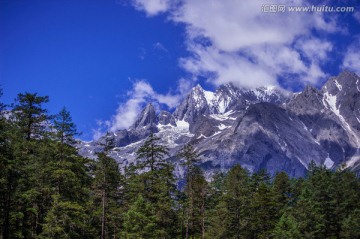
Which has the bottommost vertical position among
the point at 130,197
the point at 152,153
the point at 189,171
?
the point at 130,197

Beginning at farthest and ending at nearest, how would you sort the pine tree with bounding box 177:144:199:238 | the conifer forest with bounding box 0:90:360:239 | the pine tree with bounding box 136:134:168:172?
the pine tree with bounding box 177:144:199:238 < the pine tree with bounding box 136:134:168:172 < the conifer forest with bounding box 0:90:360:239

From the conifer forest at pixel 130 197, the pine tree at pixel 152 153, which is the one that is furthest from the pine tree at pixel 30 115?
the pine tree at pixel 152 153

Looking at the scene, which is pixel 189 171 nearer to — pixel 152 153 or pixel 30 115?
pixel 152 153

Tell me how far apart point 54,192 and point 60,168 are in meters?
2.45

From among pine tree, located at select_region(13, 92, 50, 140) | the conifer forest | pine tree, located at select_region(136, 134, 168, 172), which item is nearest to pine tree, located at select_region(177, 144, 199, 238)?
the conifer forest

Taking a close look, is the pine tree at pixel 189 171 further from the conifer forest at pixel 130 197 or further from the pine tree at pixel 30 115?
the pine tree at pixel 30 115

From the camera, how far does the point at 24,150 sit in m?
41.3

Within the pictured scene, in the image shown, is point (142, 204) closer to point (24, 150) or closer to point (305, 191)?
→ point (24, 150)

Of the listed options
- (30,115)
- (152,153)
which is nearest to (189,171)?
(152,153)

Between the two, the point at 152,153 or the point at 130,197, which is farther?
the point at 130,197

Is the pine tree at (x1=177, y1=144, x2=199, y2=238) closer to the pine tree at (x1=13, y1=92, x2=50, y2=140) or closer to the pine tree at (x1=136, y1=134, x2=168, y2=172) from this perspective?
the pine tree at (x1=136, y1=134, x2=168, y2=172)

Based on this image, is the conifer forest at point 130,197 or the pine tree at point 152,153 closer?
the conifer forest at point 130,197

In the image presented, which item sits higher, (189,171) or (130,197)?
(189,171)

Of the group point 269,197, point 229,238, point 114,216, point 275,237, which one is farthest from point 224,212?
point 114,216
